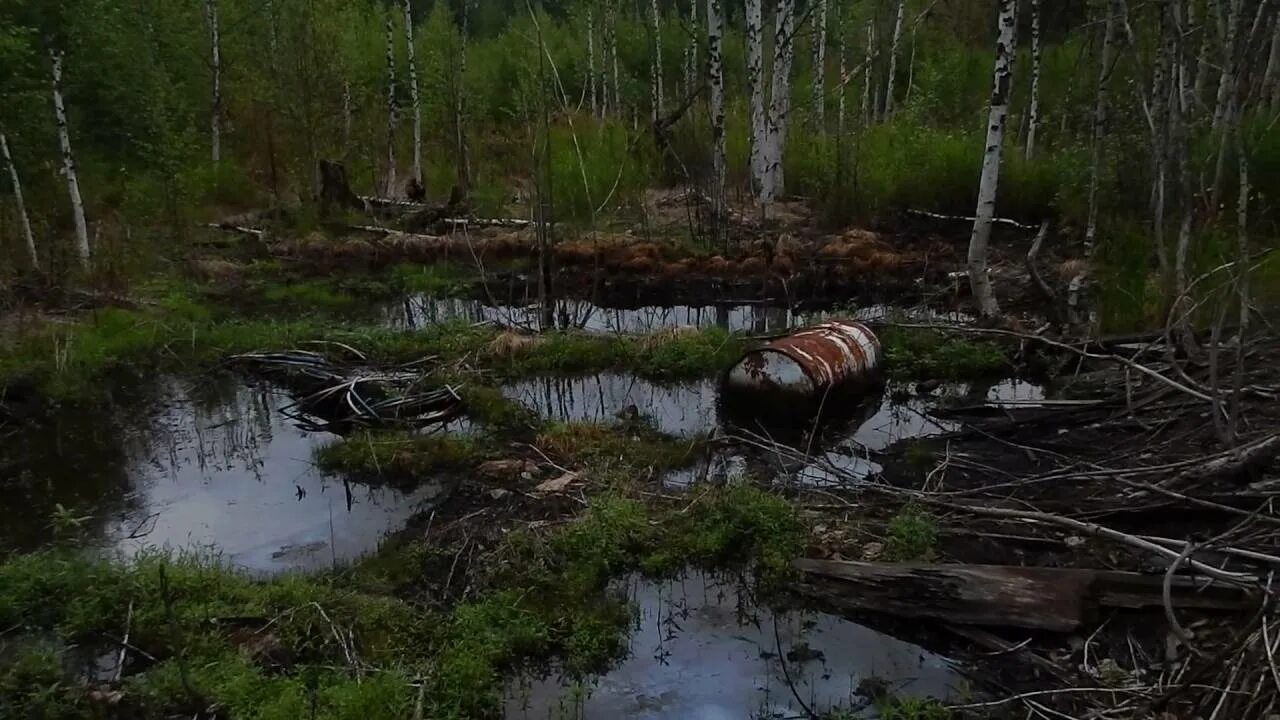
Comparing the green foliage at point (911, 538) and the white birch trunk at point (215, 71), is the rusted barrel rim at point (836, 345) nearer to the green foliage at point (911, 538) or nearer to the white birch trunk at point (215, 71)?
the green foliage at point (911, 538)

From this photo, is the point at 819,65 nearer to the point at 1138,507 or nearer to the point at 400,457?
the point at 400,457

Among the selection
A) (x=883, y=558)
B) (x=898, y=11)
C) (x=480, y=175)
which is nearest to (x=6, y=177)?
(x=480, y=175)

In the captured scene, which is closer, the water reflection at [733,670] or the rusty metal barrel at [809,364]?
the water reflection at [733,670]

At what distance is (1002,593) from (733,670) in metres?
1.45

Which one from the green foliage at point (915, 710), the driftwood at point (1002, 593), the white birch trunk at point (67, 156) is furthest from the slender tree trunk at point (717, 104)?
the green foliage at point (915, 710)

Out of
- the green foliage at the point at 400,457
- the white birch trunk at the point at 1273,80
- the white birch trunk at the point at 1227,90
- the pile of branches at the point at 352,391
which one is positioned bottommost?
the green foliage at the point at 400,457

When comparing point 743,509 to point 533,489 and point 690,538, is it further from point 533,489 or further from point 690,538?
point 533,489

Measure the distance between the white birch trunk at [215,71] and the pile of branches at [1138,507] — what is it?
596 inches

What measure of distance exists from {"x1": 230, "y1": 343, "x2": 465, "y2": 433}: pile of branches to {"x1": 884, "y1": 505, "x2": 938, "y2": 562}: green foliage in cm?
416

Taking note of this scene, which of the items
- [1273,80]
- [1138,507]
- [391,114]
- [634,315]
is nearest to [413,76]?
[391,114]

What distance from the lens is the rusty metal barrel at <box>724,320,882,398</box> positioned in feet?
25.1

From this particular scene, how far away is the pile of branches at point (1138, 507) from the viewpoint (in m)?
3.87

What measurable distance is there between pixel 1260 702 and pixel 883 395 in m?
5.27

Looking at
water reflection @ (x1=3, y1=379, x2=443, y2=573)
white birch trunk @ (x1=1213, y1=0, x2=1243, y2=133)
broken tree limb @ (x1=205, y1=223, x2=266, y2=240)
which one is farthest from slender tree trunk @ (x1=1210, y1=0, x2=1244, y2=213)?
broken tree limb @ (x1=205, y1=223, x2=266, y2=240)
